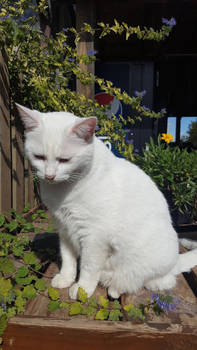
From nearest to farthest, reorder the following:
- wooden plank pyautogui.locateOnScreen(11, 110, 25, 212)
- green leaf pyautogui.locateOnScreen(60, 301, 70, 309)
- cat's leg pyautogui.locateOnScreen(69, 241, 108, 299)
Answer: green leaf pyautogui.locateOnScreen(60, 301, 70, 309) → cat's leg pyautogui.locateOnScreen(69, 241, 108, 299) → wooden plank pyautogui.locateOnScreen(11, 110, 25, 212)

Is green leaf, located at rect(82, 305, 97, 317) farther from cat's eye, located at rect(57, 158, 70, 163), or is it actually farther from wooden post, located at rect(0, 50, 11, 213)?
wooden post, located at rect(0, 50, 11, 213)

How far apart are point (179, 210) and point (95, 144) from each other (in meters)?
1.72

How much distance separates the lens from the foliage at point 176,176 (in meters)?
2.76

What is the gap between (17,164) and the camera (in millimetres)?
2396

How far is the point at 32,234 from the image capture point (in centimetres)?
225

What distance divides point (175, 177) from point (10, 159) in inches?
69.0

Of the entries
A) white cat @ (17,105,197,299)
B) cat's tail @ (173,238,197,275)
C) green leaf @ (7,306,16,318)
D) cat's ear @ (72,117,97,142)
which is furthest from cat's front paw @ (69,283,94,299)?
cat's ear @ (72,117,97,142)

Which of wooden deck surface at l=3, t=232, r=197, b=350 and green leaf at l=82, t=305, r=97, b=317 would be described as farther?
green leaf at l=82, t=305, r=97, b=317

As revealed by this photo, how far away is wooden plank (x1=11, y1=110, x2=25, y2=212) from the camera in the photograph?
2344 mm

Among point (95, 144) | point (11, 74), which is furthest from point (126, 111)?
point (95, 144)

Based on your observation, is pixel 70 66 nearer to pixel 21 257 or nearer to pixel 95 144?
pixel 95 144

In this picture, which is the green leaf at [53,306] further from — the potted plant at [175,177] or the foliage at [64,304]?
the potted plant at [175,177]

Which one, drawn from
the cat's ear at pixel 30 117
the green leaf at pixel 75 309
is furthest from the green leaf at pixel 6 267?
the cat's ear at pixel 30 117

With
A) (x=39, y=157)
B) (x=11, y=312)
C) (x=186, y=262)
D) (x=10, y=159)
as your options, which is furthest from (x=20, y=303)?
(x=10, y=159)
